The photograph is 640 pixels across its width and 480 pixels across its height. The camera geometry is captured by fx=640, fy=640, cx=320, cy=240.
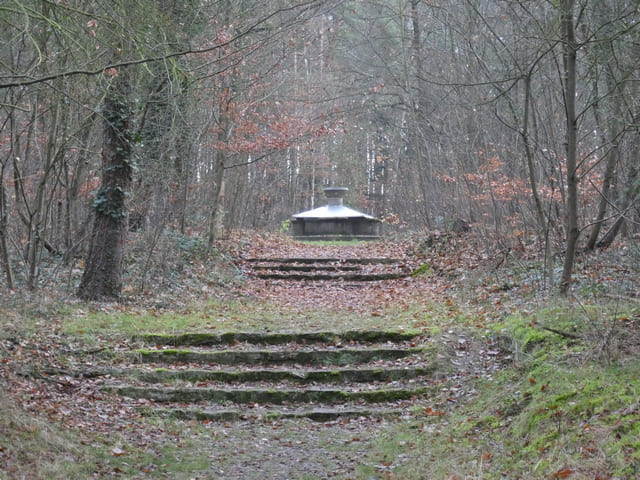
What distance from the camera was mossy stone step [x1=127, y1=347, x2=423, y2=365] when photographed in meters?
7.82

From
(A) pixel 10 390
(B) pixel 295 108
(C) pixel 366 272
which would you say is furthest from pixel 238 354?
(B) pixel 295 108

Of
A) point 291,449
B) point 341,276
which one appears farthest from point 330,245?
point 291,449

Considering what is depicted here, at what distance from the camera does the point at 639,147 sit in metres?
8.41

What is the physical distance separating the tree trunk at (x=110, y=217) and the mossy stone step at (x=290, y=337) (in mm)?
2348

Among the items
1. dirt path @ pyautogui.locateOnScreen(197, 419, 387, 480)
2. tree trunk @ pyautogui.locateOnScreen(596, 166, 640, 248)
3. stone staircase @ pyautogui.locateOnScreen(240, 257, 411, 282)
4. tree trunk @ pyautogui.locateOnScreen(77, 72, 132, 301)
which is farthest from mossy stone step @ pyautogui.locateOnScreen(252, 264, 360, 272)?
dirt path @ pyautogui.locateOnScreen(197, 419, 387, 480)

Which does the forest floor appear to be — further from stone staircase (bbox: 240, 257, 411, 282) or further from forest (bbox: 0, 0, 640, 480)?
stone staircase (bbox: 240, 257, 411, 282)

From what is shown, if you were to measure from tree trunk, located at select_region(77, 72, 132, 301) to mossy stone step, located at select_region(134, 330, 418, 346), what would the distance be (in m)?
2.35

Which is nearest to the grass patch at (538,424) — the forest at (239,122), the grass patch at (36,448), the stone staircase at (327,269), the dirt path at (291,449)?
the dirt path at (291,449)

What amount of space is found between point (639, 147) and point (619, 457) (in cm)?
583

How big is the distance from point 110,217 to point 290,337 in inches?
147

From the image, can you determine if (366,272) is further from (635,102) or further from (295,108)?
(295,108)

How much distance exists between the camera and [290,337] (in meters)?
8.45

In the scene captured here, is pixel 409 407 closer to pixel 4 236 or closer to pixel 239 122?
pixel 4 236

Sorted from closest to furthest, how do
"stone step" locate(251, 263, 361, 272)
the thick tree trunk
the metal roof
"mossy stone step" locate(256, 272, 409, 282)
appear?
the thick tree trunk < "mossy stone step" locate(256, 272, 409, 282) < "stone step" locate(251, 263, 361, 272) < the metal roof
